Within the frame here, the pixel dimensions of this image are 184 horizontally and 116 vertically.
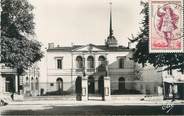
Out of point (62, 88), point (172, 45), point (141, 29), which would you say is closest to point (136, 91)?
→ point (62, 88)

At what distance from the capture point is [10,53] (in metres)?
30.8

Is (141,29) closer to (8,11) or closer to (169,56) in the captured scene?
(169,56)

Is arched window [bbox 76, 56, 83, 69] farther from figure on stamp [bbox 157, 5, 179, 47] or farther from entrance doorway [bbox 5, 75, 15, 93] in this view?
figure on stamp [bbox 157, 5, 179, 47]

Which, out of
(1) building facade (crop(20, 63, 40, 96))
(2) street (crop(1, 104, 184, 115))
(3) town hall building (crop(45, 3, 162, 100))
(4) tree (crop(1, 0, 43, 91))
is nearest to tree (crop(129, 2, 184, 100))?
(2) street (crop(1, 104, 184, 115))

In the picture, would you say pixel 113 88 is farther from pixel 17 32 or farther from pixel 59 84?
pixel 17 32

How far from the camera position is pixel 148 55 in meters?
24.9

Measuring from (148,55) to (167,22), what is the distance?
24.4 feet

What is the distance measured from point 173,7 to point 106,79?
20311mm

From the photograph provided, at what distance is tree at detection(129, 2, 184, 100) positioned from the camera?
22359mm

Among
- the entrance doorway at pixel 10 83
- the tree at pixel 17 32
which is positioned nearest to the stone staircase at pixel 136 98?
the tree at pixel 17 32

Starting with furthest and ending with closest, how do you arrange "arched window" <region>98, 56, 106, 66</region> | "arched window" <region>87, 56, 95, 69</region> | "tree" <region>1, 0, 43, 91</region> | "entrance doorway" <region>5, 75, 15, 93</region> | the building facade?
"arched window" <region>87, 56, 95, 69</region>, "arched window" <region>98, 56, 106, 66</region>, "entrance doorway" <region>5, 75, 15, 93</region>, the building facade, "tree" <region>1, 0, 43, 91</region>

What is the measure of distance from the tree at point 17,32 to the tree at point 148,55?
8622 millimetres

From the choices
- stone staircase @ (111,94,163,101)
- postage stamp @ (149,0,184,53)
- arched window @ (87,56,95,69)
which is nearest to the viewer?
postage stamp @ (149,0,184,53)

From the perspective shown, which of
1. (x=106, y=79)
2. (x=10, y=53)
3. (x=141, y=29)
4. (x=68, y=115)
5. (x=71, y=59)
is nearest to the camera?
(x=68, y=115)
